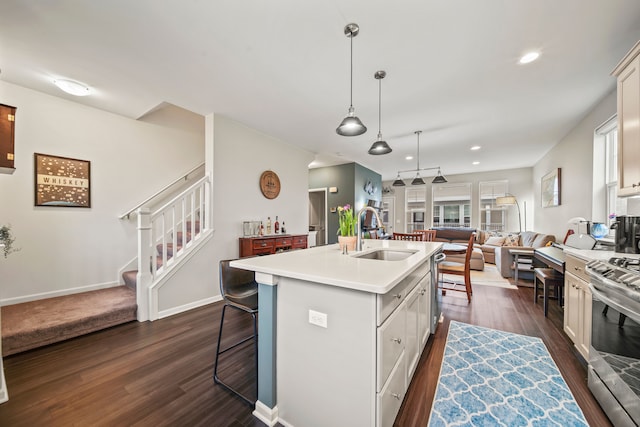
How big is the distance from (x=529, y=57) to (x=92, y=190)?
5.51 m

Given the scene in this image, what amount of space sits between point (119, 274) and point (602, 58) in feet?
21.0

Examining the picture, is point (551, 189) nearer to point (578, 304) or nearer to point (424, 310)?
point (578, 304)

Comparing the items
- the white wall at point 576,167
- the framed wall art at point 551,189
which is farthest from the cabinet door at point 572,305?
the framed wall art at point 551,189

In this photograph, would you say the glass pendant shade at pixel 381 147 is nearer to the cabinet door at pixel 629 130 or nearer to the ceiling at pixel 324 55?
the ceiling at pixel 324 55

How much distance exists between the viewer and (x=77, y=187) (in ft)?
10.8

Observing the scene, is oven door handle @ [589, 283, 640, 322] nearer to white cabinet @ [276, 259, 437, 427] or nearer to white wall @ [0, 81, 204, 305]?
white cabinet @ [276, 259, 437, 427]

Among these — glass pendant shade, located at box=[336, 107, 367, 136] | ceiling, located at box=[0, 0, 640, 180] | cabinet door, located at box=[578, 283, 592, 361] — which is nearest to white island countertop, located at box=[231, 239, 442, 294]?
glass pendant shade, located at box=[336, 107, 367, 136]

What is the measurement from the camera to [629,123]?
1843 mm

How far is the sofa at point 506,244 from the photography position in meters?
4.84

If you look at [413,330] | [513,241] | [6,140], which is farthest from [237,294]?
[513,241]

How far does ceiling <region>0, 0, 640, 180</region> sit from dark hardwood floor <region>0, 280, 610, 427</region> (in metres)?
2.76

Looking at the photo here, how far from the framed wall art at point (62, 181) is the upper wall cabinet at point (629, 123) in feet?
19.1

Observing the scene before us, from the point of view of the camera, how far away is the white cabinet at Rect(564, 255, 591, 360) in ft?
6.17

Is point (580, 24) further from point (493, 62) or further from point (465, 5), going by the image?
point (465, 5)
